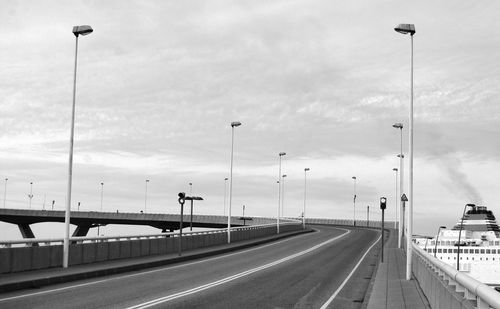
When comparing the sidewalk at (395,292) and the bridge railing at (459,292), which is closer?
the bridge railing at (459,292)

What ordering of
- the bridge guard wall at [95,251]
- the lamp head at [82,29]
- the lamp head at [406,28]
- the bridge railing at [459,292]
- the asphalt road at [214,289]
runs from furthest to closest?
the lamp head at [406,28], the lamp head at [82,29], the bridge guard wall at [95,251], the asphalt road at [214,289], the bridge railing at [459,292]

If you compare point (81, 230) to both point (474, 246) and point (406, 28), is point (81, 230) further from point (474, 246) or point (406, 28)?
point (406, 28)

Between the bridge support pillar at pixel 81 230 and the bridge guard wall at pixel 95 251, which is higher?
the bridge guard wall at pixel 95 251

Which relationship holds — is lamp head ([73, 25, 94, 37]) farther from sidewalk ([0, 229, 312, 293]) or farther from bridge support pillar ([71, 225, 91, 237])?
bridge support pillar ([71, 225, 91, 237])

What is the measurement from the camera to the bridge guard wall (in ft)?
64.5

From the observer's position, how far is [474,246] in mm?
91562

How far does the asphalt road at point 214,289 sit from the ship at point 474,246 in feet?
200

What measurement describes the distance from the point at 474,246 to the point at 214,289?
81767mm

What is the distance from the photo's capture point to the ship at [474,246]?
291 ft

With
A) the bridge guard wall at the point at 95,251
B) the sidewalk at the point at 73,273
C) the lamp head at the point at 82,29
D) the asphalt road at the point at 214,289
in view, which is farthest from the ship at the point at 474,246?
the lamp head at the point at 82,29

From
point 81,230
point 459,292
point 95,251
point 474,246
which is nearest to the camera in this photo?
point 459,292

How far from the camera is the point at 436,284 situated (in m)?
12.8

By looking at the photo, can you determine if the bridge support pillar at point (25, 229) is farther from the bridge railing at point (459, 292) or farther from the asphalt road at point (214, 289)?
the bridge railing at point (459, 292)

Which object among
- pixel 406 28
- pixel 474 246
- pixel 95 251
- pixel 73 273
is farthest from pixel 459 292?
pixel 474 246
